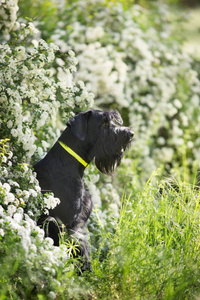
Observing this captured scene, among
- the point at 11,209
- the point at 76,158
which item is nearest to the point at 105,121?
the point at 76,158

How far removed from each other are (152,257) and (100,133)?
1.11 m

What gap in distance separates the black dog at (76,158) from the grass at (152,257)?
0.36 metres

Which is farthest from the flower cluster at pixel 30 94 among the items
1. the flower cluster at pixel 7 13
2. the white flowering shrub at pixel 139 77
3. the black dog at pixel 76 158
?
the white flowering shrub at pixel 139 77

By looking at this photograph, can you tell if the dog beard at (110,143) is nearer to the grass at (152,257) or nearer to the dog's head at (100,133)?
the dog's head at (100,133)

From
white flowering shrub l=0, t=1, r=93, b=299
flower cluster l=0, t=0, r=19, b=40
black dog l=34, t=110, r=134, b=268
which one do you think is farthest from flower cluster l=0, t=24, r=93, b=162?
flower cluster l=0, t=0, r=19, b=40

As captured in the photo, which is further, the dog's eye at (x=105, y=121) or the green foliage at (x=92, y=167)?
the dog's eye at (x=105, y=121)

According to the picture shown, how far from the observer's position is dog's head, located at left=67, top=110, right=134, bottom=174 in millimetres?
3707

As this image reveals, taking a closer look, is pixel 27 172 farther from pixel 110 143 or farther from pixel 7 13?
pixel 7 13

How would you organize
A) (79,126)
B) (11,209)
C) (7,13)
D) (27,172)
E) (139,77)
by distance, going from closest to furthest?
(11,209) → (27,172) → (79,126) → (7,13) → (139,77)

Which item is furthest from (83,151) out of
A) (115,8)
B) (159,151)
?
(115,8)

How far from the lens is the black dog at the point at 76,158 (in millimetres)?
3666

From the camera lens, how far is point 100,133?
376 cm

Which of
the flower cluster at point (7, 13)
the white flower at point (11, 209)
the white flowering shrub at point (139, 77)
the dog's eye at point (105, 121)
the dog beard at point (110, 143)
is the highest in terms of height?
the flower cluster at point (7, 13)

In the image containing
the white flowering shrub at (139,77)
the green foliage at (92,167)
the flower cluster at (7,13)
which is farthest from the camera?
the white flowering shrub at (139,77)
